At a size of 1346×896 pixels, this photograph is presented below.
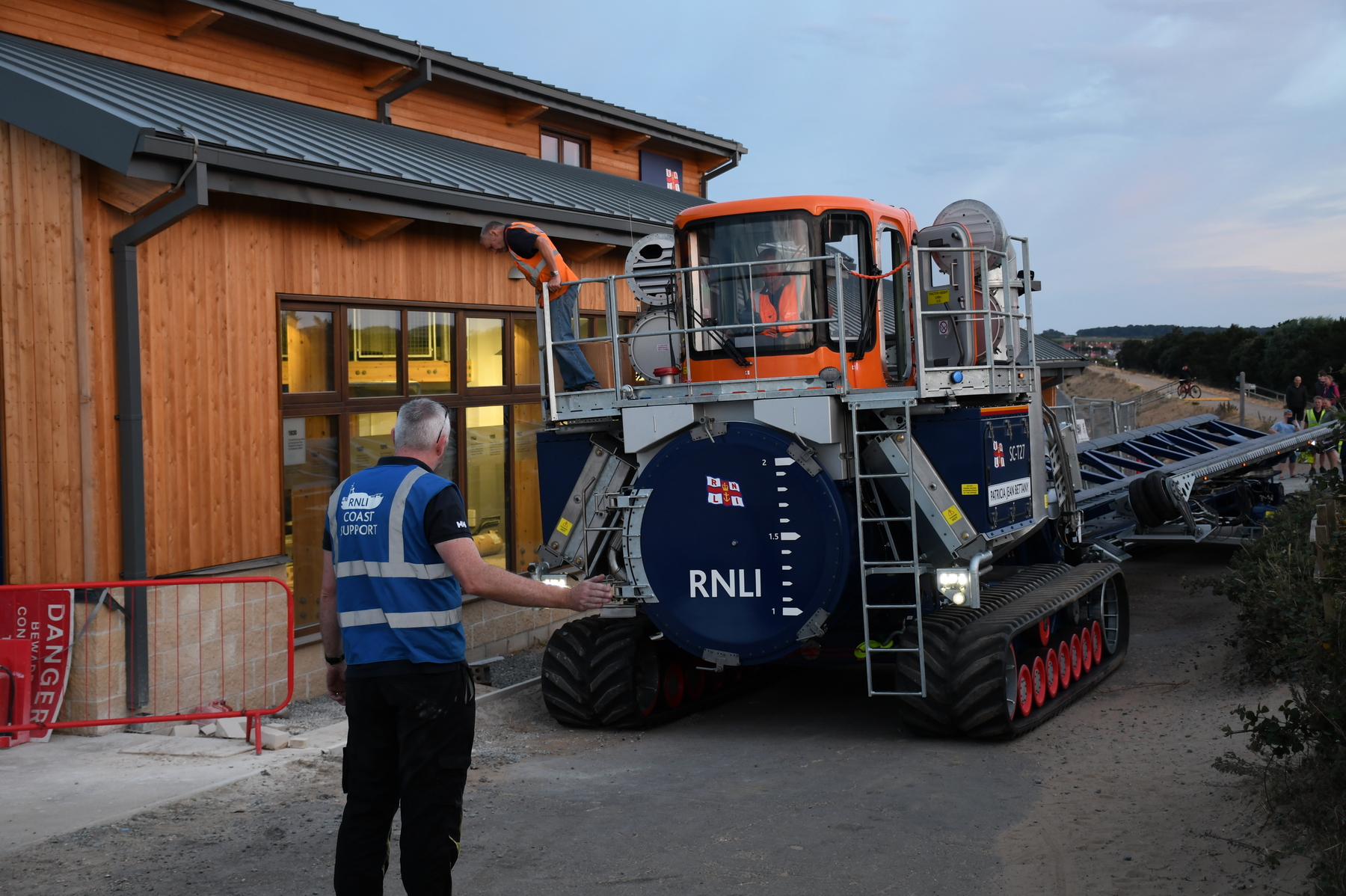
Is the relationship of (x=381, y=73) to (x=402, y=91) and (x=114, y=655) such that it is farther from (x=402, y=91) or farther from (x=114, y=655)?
(x=114, y=655)

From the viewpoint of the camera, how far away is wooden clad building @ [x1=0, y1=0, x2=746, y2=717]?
878 cm

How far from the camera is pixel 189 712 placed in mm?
9180

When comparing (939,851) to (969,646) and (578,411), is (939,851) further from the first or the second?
(578,411)

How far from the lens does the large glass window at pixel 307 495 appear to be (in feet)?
34.3

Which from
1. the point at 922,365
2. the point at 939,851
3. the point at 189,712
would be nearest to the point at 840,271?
the point at 922,365

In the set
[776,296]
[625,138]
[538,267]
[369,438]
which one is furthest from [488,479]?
[625,138]

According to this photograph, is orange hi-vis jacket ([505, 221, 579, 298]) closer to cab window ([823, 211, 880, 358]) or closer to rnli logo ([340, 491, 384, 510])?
cab window ([823, 211, 880, 358])

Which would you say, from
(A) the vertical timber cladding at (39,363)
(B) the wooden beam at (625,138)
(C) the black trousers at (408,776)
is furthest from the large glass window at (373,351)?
(B) the wooden beam at (625,138)

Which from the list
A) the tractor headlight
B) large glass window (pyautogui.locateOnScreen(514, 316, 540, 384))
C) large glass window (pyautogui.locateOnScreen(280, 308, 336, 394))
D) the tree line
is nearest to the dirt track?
the tractor headlight

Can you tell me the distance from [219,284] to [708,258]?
386 cm

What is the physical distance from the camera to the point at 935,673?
335 inches

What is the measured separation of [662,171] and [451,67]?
619cm

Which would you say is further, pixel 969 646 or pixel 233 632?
pixel 233 632

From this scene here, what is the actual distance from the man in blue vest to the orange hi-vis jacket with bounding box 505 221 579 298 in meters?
4.76
